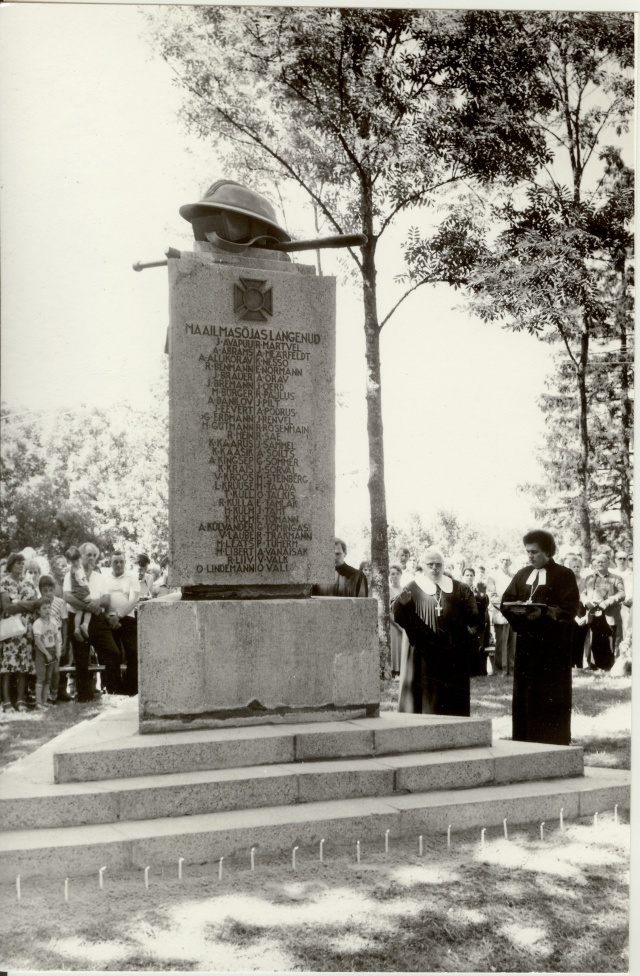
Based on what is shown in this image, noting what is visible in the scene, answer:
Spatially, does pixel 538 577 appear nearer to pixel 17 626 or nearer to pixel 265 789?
A: pixel 265 789

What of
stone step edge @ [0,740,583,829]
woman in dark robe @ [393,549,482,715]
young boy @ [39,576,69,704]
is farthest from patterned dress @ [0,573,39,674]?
woman in dark robe @ [393,549,482,715]

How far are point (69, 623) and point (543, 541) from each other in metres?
4.08

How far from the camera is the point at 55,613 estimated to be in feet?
20.0

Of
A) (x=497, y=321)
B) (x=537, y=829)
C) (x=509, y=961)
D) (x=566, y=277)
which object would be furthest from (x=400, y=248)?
(x=509, y=961)

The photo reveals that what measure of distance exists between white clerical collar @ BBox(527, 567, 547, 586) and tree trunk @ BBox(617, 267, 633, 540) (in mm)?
826

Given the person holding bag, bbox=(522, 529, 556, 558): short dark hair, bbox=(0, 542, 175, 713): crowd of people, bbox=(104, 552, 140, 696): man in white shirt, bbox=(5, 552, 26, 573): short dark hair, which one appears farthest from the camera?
bbox=(104, 552, 140, 696): man in white shirt

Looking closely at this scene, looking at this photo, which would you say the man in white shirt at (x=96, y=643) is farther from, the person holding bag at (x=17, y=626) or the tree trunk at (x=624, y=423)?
the tree trunk at (x=624, y=423)

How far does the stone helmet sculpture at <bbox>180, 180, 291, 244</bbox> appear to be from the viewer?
4840 millimetres

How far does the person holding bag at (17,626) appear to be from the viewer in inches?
183

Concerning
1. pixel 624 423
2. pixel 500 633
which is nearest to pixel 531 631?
pixel 624 423

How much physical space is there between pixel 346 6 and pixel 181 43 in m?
1.18

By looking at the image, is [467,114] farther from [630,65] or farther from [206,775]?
[206,775]

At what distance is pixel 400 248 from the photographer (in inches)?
297

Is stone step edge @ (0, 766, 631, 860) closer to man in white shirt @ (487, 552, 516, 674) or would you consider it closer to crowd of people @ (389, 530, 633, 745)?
crowd of people @ (389, 530, 633, 745)
